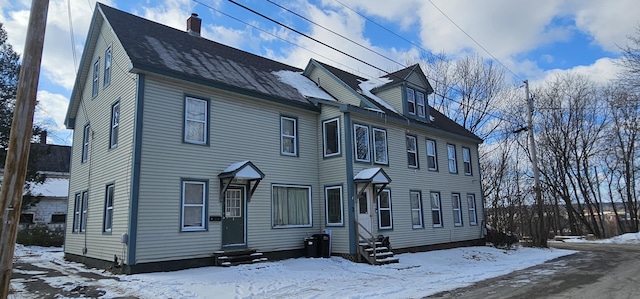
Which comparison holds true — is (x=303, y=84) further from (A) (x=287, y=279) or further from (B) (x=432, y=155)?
(A) (x=287, y=279)

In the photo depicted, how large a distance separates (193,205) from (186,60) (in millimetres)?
5009

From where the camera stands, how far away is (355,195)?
1541 cm

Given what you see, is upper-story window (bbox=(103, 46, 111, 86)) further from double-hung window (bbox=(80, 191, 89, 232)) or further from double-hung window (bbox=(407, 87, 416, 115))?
double-hung window (bbox=(407, 87, 416, 115))

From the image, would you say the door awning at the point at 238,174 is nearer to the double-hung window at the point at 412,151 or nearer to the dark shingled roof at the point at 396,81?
the dark shingled roof at the point at 396,81

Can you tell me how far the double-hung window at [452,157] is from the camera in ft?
70.8

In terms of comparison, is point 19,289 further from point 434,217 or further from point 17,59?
point 17,59

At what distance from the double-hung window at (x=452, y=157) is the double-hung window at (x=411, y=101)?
339 centimetres

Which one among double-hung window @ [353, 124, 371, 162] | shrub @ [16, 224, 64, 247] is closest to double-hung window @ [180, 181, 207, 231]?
double-hung window @ [353, 124, 371, 162]

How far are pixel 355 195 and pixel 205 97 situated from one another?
20.4 ft

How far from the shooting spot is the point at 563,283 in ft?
34.2

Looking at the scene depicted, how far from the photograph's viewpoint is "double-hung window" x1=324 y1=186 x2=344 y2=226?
15.5 meters

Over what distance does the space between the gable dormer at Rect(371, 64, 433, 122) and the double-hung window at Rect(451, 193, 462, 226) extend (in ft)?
13.8

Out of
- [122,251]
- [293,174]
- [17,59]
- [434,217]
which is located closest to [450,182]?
[434,217]

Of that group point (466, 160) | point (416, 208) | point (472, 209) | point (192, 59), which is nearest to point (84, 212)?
point (192, 59)
